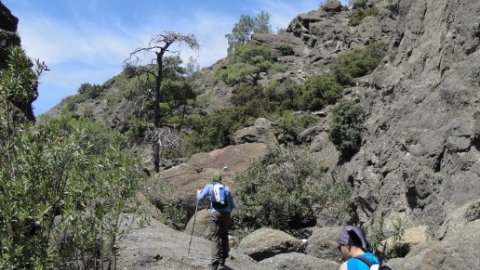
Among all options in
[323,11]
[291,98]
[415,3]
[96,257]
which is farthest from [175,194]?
[323,11]

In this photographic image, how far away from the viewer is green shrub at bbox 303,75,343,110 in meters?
43.9

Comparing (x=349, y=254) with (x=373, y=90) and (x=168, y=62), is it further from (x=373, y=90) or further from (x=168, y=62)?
(x=168, y=62)

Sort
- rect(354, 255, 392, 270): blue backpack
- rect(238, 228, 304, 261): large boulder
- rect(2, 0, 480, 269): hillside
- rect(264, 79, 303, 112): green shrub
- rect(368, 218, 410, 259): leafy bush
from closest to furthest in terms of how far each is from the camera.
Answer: rect(354, 255, 392, 270): blue backpack
rect(2, 0, 480, 269): hillside
rect(368, 218, 410, 259): leafy bush
rect(238, 228, 304, 261): large boulder
rect(264, 79, 303, 112): green shrub

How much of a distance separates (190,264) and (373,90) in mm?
15507

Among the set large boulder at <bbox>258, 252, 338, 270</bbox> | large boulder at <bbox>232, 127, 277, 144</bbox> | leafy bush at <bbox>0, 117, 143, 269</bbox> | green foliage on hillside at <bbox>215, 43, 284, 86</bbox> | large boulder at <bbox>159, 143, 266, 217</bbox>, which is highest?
green foliage on hillside at <bbox>215, 43, 284, 86</bbox>

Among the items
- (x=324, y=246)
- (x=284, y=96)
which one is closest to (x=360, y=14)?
(x=284, y=96)

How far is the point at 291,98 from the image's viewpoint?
165 feet

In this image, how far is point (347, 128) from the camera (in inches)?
1005

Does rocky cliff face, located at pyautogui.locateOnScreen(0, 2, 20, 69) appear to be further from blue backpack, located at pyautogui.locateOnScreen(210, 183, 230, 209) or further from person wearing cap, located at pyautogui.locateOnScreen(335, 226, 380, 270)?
person wearing cap, located at pyautogui.locateOnScreen(335, 226, 380, 270)

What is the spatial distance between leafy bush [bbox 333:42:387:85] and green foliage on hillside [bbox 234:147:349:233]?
81.1 ft

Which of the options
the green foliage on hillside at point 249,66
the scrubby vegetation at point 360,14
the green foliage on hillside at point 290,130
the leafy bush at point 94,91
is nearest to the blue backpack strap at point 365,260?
the green foliage on hillside at point 290,130

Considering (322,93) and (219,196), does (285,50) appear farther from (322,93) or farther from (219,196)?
(219,196)

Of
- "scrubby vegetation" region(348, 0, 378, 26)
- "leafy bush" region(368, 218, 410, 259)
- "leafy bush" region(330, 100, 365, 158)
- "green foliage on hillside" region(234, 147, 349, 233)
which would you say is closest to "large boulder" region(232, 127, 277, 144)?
"leafy bush" region(330, 100, 365, 158)

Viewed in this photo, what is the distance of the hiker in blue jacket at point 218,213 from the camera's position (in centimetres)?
1192
